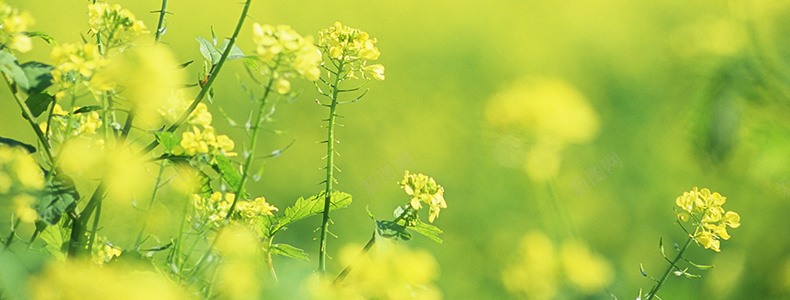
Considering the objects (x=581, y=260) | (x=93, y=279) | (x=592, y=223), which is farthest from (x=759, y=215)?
(x=93, y=279)

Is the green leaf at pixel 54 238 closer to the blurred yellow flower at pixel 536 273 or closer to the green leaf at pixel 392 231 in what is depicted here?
the green leaf at pixel 392 231

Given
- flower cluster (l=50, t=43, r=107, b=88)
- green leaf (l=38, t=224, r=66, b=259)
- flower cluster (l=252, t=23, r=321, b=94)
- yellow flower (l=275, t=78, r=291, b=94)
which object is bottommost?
green leaf (l=38, t=224, r=66, b=259)

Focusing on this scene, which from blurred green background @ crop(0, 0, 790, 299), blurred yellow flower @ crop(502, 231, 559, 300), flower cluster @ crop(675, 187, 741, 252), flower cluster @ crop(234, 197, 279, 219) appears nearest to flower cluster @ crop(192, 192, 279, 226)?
flower cluster @ crop(234, 197, 279, 219)

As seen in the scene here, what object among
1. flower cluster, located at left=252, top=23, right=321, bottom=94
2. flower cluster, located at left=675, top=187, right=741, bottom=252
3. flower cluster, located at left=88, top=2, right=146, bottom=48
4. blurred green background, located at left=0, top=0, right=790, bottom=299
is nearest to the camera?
flower cluster, located at left=252, top=23, right=321, bottom=94

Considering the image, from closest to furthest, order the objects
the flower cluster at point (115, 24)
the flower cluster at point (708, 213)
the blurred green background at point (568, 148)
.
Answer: the flower cluster at point (115, 24), the flower cluster at point (708, 213), the blurred green background at point (568, 148)

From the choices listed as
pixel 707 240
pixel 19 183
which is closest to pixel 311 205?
pixel 19 183

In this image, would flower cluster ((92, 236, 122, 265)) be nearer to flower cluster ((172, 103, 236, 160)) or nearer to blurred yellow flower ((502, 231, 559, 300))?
flower cluster ((172, 103, 236, 160))

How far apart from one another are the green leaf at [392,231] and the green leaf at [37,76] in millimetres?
277

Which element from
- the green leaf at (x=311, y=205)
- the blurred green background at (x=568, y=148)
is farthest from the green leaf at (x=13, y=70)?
the blurred green background at (x=568, y=148)

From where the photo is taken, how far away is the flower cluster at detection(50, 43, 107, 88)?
1.55 ft

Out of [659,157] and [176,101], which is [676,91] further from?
[176,101]

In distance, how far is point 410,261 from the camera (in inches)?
15.4

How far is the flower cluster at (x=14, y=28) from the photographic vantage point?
51 centimetres

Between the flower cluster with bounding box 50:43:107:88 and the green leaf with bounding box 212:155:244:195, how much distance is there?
115 mm
